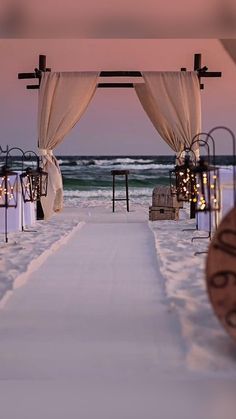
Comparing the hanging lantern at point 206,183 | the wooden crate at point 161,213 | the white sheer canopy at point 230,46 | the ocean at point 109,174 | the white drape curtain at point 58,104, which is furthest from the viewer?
the ocean at point 109,174

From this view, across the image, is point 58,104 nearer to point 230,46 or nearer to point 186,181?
point 186,181

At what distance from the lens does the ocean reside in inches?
757

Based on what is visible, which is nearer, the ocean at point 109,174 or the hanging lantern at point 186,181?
the hanging lantern at point 186,181

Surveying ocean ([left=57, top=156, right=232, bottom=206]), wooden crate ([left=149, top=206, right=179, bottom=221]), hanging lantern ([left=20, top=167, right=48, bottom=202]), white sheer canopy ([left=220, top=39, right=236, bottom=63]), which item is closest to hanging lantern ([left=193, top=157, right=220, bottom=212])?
white sheer canopy ([left=220, top=39, right=236, bottom=63])

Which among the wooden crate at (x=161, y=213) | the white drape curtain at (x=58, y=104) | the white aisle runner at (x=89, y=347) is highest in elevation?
the white drape curtain at (x=58, y=104)

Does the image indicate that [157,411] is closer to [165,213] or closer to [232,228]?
[232,228]

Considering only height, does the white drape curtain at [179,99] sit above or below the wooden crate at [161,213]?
above

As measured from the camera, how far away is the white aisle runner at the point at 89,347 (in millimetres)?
1976

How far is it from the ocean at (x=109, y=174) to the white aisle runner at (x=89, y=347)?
503 inches

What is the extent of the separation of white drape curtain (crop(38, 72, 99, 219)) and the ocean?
8.03 metres

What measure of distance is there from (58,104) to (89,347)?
6.20 metres

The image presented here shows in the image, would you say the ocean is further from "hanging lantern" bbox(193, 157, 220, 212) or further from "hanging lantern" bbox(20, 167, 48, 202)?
"hanging lantern" bbox(193, 157, 220, 212)

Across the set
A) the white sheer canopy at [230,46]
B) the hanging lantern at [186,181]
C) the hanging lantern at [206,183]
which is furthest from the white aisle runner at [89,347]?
the hanging lantern at [186,181]

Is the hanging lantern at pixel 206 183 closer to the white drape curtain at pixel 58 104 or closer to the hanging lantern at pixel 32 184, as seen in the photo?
the hanging lantern at pixel 32 184
